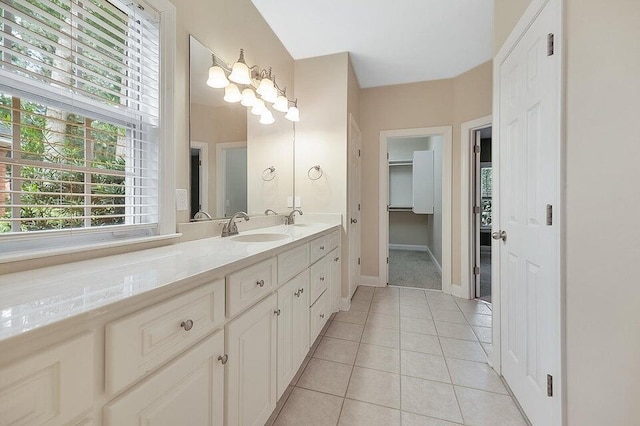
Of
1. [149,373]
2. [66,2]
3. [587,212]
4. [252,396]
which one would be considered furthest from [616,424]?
[66,2]

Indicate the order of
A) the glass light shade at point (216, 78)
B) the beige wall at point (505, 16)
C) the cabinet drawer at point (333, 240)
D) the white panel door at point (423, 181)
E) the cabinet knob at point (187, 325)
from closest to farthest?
the cabinet knob at point (187, 325)
the beige wall at point (505, 16)
the glass light shade at point (216, 78)
the cabinet drawer at point (333, 240)
the white panel door at point (423, 181)

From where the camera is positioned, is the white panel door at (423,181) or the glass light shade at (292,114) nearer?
the glass light shade at (292,114)

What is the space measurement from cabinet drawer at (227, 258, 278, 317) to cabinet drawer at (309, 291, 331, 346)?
652 millimetres

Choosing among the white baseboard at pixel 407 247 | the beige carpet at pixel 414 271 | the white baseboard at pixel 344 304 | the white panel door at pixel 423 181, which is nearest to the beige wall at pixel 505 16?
the white baseboard at pixel 344 304

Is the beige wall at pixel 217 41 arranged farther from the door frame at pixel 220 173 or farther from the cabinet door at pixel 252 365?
the cabinet door at pixel 252 365

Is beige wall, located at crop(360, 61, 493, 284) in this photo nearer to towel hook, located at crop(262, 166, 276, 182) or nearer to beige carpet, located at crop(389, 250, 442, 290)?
beige carpet, located at crop(389, 250, 442, 290)

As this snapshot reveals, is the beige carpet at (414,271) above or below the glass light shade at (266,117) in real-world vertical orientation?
below

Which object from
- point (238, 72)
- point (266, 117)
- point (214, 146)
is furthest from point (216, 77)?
point (266, 117)

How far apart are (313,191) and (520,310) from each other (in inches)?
75.1

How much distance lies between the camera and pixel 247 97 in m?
→ 1.94

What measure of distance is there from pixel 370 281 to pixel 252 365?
8.69 feet

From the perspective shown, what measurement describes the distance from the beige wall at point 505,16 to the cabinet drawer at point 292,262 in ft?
5.73

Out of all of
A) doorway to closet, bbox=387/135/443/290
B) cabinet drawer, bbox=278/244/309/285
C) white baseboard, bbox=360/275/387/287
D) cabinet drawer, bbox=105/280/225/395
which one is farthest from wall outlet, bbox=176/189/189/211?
doorway to closet, bbox=387/135/443/290

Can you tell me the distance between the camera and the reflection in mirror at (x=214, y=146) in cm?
151
